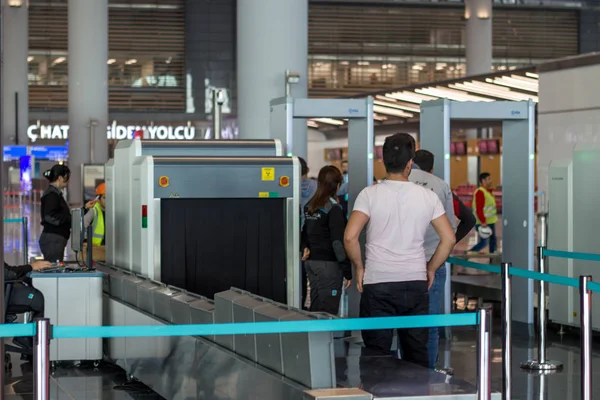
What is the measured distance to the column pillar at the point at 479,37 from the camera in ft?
143

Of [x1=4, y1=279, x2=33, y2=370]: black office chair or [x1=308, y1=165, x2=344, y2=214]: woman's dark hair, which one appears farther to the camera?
[x1=308, y1=165, x2=344, y2=214]: woman's dark hair

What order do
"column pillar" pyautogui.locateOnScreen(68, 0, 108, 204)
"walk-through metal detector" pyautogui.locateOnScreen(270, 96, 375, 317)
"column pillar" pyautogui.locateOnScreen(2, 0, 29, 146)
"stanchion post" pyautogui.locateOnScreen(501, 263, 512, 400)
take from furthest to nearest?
"column pillar" pyautogui.locateOnScreen(2, 0, 29, 146) → "column pillar" pyautogui.locateOnScreen(68, 0, 108, 204) → "walk-through metal detector" pyautogui.locateOnScreen(270, 96, 375, 317) → "stanchion post" pyautogui.locateOnScreen(501, 263, 512, 400)

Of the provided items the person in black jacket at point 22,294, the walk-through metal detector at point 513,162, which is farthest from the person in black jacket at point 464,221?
the person in black jacket at point 22,294

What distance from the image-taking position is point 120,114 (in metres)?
Result: 49.2

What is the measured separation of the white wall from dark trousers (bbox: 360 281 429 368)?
812 cm

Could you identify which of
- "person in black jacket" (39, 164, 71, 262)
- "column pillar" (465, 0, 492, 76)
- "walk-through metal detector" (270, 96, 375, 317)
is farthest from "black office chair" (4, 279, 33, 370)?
"column pillar" (465, 0, 492, 76)

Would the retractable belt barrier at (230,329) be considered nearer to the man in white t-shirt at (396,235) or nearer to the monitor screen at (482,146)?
the man in white t-shirt at (396,235)

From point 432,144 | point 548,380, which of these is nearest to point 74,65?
point 432,144

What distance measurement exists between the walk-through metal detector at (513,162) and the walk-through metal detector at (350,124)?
0.65m

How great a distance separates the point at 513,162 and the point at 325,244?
3120 mm

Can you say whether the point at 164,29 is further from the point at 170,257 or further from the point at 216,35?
the point at 170,257

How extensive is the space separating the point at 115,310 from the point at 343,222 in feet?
6.75

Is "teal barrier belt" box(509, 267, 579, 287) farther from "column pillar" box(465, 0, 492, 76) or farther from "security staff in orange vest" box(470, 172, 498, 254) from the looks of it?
"column pillar" box(465, 0, 492, 76)

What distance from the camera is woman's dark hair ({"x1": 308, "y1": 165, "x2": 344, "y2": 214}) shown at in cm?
907
